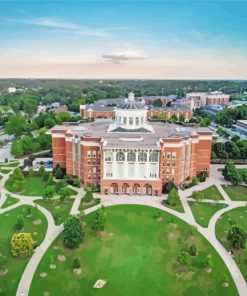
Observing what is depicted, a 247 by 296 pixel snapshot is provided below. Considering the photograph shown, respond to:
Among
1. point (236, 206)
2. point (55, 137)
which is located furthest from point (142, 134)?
point (236, 206)

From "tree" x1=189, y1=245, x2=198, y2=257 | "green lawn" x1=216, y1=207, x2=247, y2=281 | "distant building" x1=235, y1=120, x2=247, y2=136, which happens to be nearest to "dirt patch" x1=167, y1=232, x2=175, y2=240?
"tree" x1=189, y1=245, x2=198, y2=257

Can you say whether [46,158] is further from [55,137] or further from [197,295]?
[197,295]

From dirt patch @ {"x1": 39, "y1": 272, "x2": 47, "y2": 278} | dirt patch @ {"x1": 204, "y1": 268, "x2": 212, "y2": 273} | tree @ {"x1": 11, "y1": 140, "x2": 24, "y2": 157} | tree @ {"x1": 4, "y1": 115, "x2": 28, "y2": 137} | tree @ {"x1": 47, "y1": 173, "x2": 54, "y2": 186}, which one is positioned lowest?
dirt patch @ {"x1": 39, "y1": 272, "x2": 47, "y2": 278}

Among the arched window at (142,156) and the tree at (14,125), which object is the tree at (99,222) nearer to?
the arched window at (142,156)

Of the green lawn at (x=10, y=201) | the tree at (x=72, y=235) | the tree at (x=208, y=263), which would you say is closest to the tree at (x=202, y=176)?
the tree at (x=208, y=263)

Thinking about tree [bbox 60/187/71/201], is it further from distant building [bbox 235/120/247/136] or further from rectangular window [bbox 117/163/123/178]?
distant building [bbox 235/120/247/136]

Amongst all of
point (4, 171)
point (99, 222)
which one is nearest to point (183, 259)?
point (99, 222)
